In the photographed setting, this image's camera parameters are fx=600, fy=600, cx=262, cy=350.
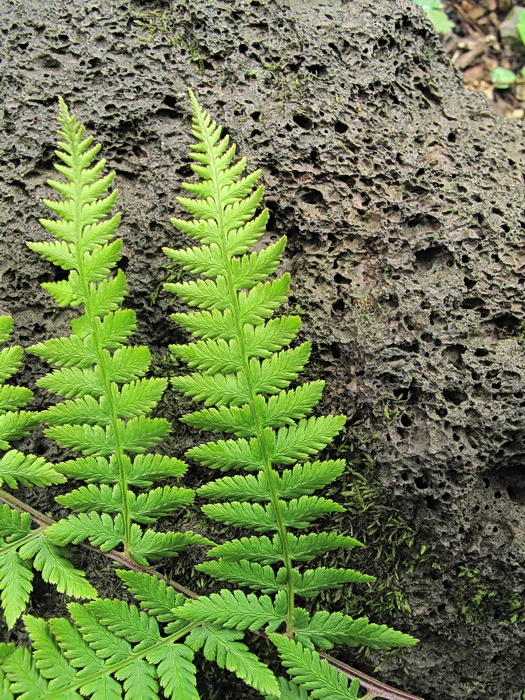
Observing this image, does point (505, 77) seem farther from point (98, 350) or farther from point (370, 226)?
point (98, 350)

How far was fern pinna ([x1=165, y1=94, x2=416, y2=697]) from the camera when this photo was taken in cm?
207

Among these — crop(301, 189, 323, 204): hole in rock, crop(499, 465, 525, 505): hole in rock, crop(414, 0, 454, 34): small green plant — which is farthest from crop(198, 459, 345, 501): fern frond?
crop(414, 0, 454, 34): small green plant

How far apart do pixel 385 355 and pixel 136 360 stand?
925 millimetres

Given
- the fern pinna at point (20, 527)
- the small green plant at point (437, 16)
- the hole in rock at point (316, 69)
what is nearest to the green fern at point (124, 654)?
the fern pinna at point (20, 527)

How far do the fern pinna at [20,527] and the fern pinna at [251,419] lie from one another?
0.48 meters

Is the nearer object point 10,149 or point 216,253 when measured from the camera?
point 216,253

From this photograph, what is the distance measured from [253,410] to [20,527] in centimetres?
98

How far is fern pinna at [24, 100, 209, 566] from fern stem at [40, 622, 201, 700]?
28cm

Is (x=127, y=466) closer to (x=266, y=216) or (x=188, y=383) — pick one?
(x=188, y=383)

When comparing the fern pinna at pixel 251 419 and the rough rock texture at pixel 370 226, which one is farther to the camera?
the rough rock texture at pixel 370 226

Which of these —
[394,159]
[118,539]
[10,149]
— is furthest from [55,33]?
[118,539]

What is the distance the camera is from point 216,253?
2.07 metres

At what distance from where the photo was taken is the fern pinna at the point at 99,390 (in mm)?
2111

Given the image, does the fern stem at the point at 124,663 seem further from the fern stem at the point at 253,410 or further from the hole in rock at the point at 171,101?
the hole in rock at the point at 171,101
